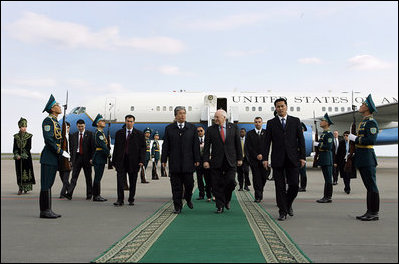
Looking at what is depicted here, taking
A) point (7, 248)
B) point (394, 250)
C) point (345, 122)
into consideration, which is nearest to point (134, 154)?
point (7, 248)

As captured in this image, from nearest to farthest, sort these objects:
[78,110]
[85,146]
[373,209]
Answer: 1. [373,209]
2. [85,146]
3. [78,110]

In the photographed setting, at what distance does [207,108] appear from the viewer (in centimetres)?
2211

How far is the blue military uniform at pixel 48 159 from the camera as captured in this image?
262 inches

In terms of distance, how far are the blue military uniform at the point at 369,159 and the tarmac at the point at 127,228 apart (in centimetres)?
27

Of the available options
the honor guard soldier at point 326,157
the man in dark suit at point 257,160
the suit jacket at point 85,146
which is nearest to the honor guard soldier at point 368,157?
the honor guard soldier at point 326,157

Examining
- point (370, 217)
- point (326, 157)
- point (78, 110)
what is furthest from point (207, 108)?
point (370, 217)

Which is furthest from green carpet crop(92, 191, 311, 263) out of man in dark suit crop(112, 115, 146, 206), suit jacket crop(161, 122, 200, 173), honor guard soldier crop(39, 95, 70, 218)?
honor guard soldier crop(39, 95, 70, 218)

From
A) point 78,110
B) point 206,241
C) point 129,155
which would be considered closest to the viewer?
point 206,241

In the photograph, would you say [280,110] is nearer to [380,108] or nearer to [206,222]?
[206,222]

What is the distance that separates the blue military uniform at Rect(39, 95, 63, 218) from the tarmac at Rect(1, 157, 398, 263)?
0.25 meters

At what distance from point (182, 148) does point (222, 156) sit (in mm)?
698

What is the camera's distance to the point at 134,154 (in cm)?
834

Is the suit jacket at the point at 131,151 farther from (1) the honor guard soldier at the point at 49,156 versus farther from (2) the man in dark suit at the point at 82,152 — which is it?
(1) the honor guard soldier at the point at 49,156

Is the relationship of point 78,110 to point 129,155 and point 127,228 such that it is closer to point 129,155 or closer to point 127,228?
point 129,155
